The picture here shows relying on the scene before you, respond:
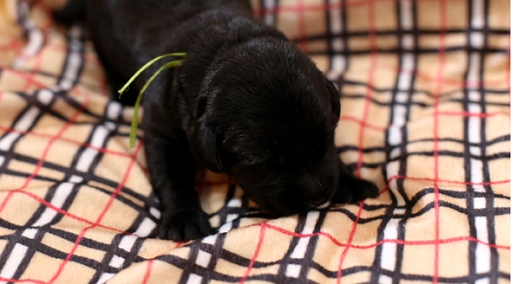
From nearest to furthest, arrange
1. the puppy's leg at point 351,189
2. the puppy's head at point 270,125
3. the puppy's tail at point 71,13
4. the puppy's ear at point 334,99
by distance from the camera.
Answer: the puppy's head at point 270,125 < the puppy's ear at point 334,99 < the puppy's leg at point 351,189 < the puppy's tail at point 71,13

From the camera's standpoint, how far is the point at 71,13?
8.98 ft

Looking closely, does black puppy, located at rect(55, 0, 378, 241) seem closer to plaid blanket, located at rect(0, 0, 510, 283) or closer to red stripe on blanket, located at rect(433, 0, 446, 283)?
plaid blanket, located at rect(0, 0, 510, 283)

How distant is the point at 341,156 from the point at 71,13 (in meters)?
1.60

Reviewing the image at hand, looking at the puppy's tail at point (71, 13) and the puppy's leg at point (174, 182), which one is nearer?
the puppy's leg at point (174, 182)

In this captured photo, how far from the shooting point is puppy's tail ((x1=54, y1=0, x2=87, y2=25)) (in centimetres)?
271

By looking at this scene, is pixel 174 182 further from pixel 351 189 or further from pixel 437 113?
pixel 437 113

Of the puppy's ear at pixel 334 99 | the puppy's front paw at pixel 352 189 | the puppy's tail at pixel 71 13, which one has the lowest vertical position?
the puppy's front paw at pixel 352 189

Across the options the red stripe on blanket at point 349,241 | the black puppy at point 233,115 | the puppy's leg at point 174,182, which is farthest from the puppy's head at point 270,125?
the puppy's leg at point 174,182

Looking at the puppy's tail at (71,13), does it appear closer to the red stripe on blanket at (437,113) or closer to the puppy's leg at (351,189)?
the puppy's leg at (351,189)

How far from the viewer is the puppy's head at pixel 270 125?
146cm

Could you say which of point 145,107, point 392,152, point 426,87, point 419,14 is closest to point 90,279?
point 145,107

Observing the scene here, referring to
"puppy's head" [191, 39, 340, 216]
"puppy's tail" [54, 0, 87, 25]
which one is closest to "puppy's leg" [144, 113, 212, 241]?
Answer: "puppy's head" [191, 39, 340, 216]

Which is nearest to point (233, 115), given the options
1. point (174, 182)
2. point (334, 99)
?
point (334, 99)

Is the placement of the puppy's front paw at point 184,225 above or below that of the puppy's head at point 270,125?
below
